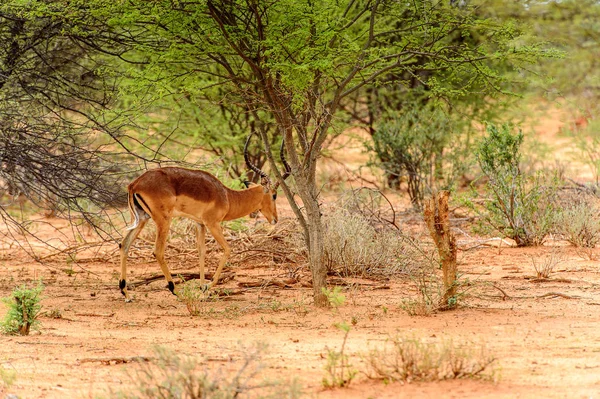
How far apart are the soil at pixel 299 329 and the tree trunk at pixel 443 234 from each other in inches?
10.8

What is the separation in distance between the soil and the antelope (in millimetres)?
525

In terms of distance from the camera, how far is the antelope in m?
9.05

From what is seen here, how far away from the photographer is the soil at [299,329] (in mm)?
5309

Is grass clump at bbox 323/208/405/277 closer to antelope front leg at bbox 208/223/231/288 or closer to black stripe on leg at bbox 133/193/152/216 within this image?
antelope front leg at bbox 208/223/231/288

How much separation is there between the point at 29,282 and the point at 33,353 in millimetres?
4044

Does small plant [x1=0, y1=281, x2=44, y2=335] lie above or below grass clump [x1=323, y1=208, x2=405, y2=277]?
below

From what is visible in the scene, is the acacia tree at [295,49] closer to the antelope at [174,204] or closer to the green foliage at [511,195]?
the antelope at [174,204]

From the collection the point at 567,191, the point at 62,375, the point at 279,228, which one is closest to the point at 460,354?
the point at 62,375

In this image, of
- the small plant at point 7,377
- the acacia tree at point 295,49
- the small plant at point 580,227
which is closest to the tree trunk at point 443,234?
the acacia tree at point 295,49

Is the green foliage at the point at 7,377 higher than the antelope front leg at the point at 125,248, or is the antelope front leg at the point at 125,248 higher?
the antelope front leg at the point at 125,248

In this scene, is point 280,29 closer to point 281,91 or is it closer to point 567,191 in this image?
point 281,91

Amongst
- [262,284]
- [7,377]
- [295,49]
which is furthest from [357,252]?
[7,377]

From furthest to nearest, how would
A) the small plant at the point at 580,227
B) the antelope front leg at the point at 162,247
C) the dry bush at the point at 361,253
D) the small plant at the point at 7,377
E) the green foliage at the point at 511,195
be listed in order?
the green foliage at the point at 511,195
the small plant at the point at 580,227
the dry bush at the point at 361,253
the antelope front leg at the point at 162,247
the small plant at the point at 7,377

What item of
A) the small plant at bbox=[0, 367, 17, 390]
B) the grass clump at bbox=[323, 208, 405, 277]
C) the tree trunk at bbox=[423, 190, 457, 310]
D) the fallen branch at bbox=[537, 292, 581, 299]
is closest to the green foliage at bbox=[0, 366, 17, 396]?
the small plant at bbox=[0, 367, 17, 390]
